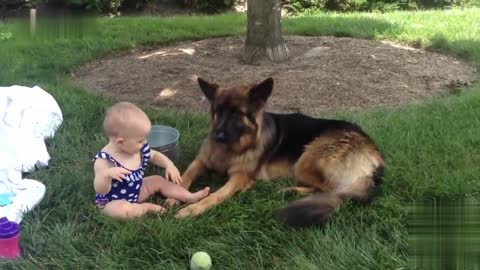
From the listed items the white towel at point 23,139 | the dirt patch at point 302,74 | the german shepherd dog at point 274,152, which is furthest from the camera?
the dirt patch at point 302,74

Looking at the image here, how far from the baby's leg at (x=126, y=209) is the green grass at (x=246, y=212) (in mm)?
75

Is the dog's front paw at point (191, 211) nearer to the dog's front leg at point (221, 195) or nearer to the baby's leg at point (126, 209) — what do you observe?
the dog's front leg at point (221, 195)

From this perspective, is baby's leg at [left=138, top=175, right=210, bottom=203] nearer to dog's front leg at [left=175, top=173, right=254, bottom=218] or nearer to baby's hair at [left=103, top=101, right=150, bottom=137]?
dog's front leg at [left=175, top=173, right=254, bottom=218]

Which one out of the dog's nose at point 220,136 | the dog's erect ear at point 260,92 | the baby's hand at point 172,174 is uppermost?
the dog's erect ear at point 260,92

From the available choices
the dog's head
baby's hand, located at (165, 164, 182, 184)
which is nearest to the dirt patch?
the dog's head

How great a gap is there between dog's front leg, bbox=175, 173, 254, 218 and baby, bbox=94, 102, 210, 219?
0.10 metres

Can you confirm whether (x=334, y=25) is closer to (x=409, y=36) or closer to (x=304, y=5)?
(x=409, y=36)

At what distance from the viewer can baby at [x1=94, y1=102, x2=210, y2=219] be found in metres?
3.85

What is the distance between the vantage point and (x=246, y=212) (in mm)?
4012

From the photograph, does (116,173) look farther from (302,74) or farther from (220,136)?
(302,74)

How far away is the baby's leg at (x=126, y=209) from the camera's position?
3.87 m

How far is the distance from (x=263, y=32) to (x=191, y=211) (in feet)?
12.5

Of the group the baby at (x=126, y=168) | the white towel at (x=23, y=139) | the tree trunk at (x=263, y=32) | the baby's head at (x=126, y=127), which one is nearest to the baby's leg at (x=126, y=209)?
the baby at (x=126, y=168)

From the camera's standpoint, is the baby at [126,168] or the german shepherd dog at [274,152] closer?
the baby at [126,168]
